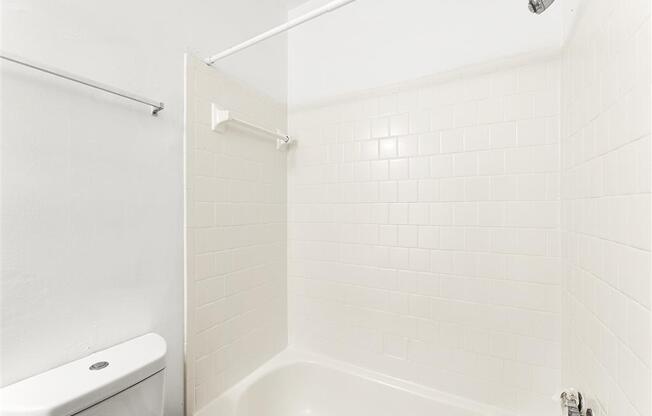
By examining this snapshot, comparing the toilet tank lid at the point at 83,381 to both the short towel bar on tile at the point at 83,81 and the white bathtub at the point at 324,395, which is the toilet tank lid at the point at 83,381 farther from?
the short towel bar on tile at the point at 83,81

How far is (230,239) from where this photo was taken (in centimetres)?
136

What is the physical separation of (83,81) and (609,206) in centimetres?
144

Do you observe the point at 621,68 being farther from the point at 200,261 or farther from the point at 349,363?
the point at 349,363

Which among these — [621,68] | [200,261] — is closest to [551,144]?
[621,68]

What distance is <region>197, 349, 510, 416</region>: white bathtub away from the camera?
131 cm

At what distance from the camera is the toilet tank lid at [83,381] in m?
0.68

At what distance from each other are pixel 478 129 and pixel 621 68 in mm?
644

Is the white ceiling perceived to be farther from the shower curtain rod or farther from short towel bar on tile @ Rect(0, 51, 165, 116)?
short towel bar on tile @ Rect(0, 51, 165, 116)

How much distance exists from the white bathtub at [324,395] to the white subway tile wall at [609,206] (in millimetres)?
566

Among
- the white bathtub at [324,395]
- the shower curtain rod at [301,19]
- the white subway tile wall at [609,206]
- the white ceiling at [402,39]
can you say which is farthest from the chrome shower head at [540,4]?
the white bathtub at [324,395]

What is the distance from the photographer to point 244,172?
1450mm

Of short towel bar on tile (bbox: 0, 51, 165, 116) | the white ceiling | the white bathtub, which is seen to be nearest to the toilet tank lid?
the white bathtub

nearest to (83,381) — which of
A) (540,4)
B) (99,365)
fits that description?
(99,365)

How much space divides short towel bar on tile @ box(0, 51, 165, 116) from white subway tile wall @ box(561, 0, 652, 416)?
1284mm
